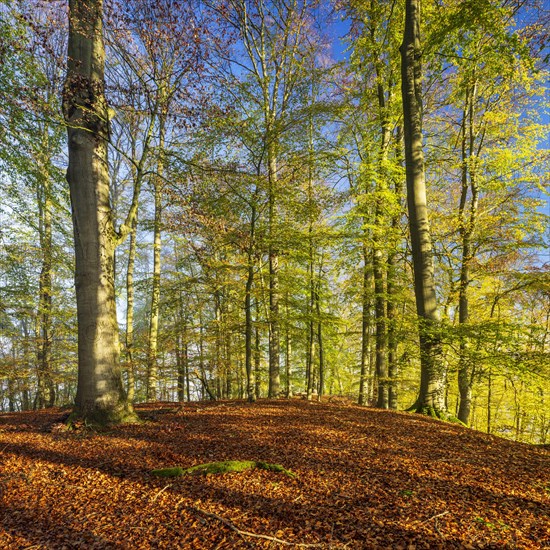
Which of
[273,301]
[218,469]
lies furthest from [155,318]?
[218,469]

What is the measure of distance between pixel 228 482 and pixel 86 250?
14.8ft

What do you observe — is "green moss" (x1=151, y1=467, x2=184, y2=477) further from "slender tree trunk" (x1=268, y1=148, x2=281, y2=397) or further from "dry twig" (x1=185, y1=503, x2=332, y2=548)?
"slender tree trunk" (x1=268, y1=148, x2=281, y2=397)

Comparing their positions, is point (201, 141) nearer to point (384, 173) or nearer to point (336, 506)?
point (384, 173)

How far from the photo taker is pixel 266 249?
28.7 ft

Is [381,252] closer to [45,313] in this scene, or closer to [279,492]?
[279,492]

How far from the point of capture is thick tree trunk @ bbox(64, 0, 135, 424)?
18.0 ft

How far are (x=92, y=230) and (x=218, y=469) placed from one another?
4.51 m

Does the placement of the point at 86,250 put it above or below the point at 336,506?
above

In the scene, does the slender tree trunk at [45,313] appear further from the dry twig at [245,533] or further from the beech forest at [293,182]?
the dry twig at [245,533]

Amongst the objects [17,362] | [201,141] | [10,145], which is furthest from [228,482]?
[17,362]

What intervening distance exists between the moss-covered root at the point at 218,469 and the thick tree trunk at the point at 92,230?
265cm

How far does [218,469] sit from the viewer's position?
3531 mm

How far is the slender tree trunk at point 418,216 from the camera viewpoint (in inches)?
262

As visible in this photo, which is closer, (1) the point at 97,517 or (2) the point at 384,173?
(1) the point at 97,517
